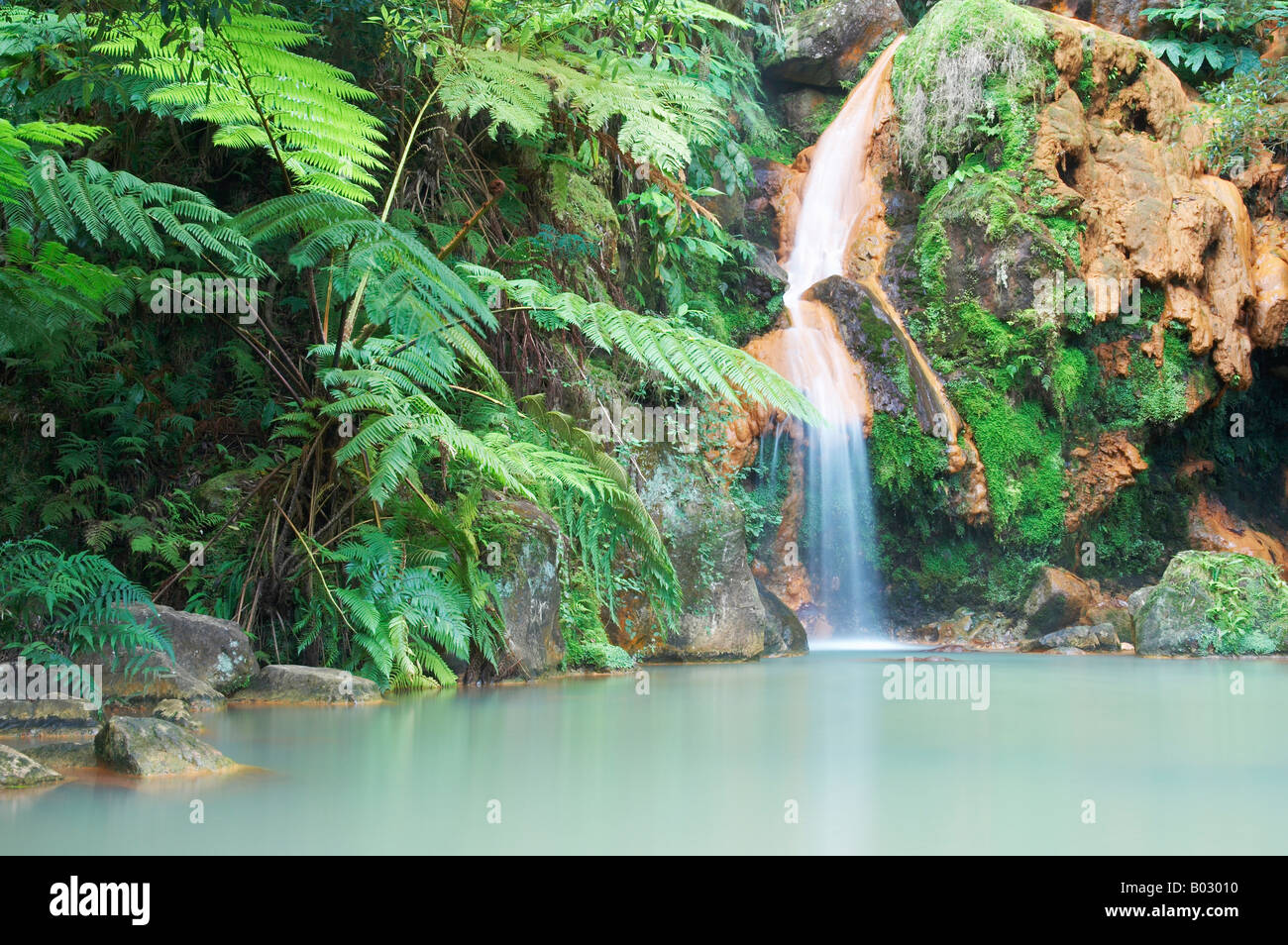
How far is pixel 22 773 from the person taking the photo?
2332 millimetres

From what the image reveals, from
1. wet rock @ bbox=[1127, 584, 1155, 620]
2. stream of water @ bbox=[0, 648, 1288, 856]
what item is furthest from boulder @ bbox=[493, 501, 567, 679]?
wet rock @ bbox=[1127, 584, 1155, 620]

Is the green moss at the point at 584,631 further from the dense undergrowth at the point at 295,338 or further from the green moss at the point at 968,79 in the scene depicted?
the green moss at the point at 968,79

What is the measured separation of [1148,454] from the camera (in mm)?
10383

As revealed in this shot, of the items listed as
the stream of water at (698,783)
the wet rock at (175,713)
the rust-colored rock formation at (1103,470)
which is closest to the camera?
the stream of water at (698,783)

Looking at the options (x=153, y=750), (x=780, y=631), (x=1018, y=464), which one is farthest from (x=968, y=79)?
(x=153, y=750)

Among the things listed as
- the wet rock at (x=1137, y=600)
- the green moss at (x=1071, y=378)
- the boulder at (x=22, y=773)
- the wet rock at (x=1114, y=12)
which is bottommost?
the boulder at (x=22, y=773)

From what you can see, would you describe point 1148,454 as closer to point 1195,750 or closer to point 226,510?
point 1195,750

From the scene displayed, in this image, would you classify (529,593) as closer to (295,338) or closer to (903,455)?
(295,338)

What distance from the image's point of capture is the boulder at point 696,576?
638 centimetres

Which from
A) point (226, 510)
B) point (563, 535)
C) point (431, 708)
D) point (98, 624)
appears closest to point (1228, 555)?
point (563, 535)

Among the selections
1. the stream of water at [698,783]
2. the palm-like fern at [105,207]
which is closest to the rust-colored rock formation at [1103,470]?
the stream of water at [698,783]

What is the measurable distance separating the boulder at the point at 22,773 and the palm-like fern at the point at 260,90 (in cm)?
257

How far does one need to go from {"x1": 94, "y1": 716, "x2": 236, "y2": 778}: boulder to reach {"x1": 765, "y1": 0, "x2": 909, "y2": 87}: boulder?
515 inches

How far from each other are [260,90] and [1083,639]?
711 cm
